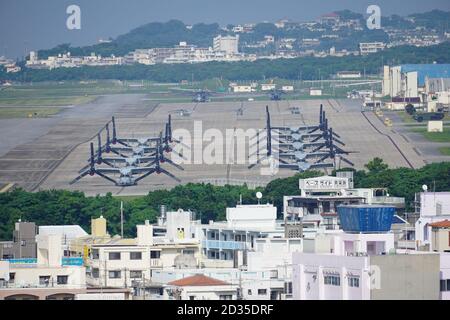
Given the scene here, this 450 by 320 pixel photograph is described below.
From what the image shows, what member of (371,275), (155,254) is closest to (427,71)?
(155,254)

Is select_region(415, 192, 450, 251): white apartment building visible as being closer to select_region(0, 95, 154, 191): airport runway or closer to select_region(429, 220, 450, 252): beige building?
select_region(429, 220, 450, 252): beige building

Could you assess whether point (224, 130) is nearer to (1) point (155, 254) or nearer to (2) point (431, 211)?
(2) point (431, 211)

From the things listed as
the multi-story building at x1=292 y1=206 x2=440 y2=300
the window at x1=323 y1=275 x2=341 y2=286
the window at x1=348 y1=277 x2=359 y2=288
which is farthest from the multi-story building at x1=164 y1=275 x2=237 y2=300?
the window at x1=348 y1=277 x2=359 y2=288

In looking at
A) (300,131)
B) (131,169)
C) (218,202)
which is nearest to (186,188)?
(218,202)

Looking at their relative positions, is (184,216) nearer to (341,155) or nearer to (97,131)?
(341,155)

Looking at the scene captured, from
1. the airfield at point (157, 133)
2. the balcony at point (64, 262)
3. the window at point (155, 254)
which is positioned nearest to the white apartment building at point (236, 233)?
the window at point (155, 254)

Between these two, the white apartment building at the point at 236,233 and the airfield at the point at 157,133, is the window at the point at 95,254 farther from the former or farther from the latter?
the airfield at the point at 157,133

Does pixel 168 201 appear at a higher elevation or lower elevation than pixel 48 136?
higher
